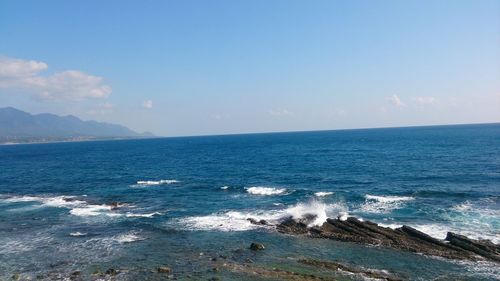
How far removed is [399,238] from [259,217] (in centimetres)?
1835

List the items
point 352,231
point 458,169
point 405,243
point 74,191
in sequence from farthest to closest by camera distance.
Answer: point 458,169, point 74,191, point 352,231, point 405,243

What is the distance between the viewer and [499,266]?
31.7 meters

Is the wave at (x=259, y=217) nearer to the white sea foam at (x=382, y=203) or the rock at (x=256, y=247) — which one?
the white sea foam at (x=382, y=203)

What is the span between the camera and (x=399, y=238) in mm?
38688

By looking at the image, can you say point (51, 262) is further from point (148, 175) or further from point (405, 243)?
point (148, 175)

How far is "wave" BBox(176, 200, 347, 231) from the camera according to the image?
151ft

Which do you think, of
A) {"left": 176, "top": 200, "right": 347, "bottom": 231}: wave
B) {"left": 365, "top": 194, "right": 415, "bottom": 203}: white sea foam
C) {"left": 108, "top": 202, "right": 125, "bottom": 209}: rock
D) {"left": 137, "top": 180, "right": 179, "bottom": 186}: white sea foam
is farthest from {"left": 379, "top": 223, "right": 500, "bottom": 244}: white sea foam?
{"left": 137, "top": 180, "right": 179, "bottom": 186}: white sea foam

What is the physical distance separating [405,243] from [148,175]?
74460 millimetres

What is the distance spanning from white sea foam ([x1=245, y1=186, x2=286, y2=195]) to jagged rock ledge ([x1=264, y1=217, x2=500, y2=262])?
68.2 ft

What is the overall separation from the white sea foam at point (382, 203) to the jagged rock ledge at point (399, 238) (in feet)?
34.7

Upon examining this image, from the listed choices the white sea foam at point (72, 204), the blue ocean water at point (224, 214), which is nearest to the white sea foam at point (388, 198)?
the blue ocean water at point (224, 214)

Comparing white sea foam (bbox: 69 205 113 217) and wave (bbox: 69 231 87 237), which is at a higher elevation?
white sea foam (bbox: 69 205 113 217)

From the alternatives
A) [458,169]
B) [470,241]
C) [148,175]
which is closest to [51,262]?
[470,241]

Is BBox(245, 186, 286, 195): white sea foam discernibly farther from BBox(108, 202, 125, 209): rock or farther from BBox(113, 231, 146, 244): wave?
BBox(113, 231, 146, 244): wave
